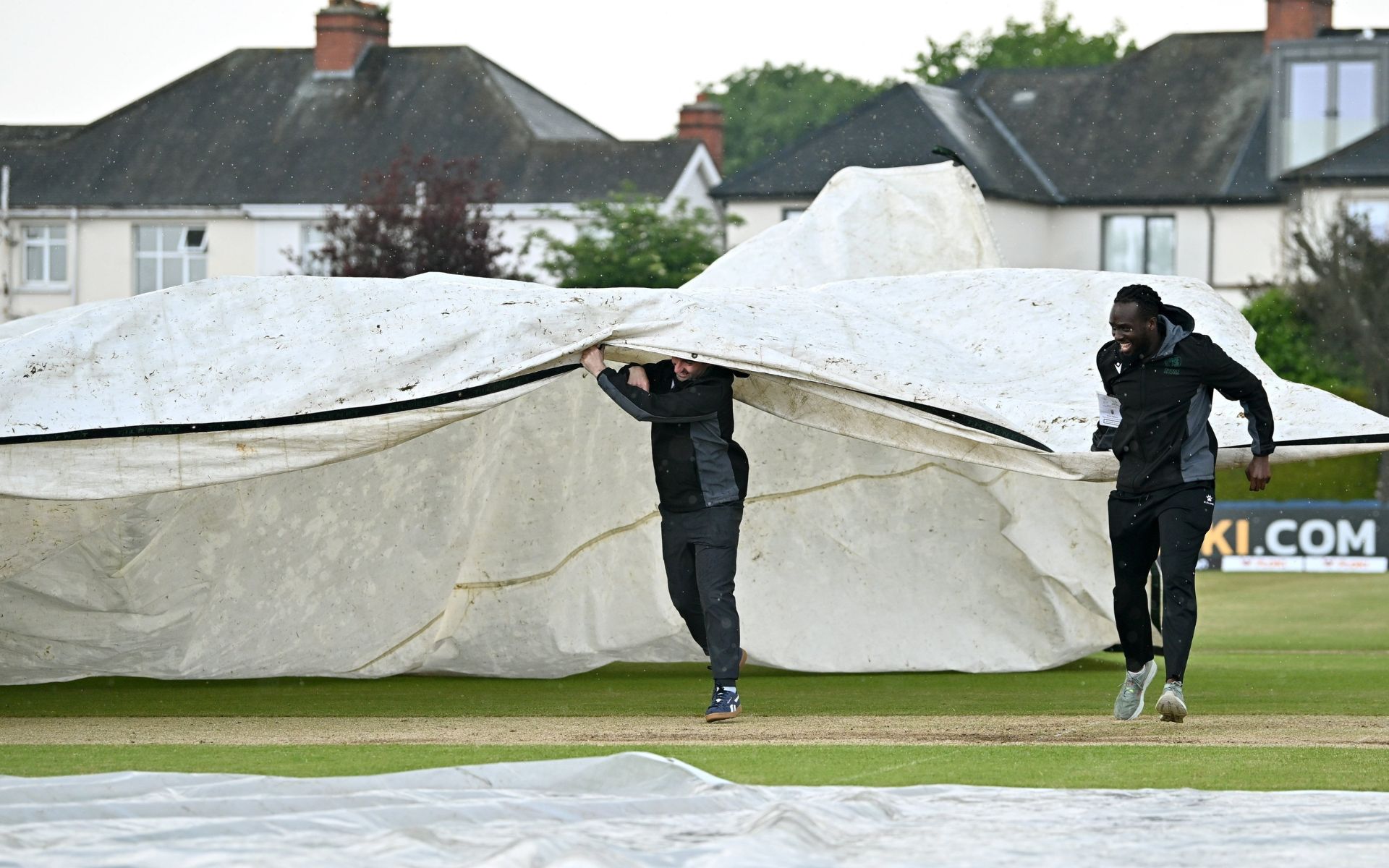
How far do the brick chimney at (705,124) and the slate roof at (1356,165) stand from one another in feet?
49.0

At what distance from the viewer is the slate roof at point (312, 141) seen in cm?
4594

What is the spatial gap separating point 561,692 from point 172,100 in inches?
1618

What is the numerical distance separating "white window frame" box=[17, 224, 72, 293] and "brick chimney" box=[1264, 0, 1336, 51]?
89.9ft

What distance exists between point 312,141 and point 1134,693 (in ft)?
132

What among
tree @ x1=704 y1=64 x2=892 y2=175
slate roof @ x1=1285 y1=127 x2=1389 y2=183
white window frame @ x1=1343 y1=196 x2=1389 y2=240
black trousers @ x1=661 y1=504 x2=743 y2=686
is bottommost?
black trousers @ x1=661 y1=504 x2=743 y2=686

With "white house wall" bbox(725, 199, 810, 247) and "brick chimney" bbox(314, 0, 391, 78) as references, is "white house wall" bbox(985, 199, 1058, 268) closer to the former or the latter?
"white house wall" bbox(725, 199, 810, 247)

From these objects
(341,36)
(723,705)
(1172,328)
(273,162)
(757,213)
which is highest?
(341,36)

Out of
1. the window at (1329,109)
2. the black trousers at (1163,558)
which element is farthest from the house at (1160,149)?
the black trousers at (1163,558)

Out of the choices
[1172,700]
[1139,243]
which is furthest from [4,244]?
[1172,700]

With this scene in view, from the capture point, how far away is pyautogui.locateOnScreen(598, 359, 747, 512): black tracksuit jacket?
9109mm

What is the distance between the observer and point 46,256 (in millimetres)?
47062

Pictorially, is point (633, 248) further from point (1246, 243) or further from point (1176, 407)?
point (1176, 407)

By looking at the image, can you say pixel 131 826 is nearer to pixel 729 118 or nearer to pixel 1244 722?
pixel 1244 722

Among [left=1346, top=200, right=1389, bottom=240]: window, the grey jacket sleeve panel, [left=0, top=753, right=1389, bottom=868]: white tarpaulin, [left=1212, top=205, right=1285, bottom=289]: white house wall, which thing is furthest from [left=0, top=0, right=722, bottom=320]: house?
[left=0, top=753, right=1389, bottom=868]: white tarpaulin
